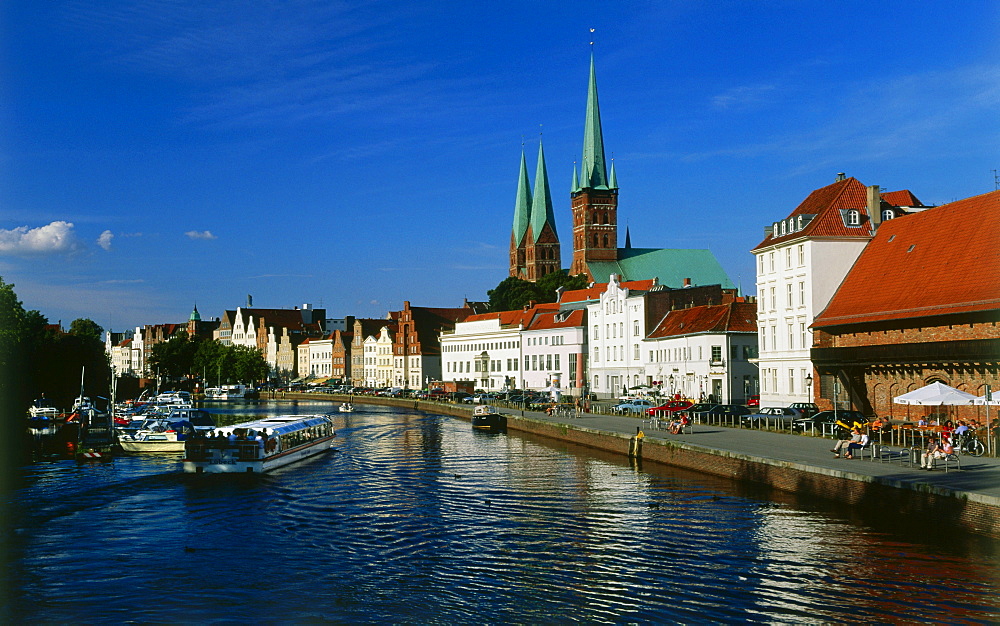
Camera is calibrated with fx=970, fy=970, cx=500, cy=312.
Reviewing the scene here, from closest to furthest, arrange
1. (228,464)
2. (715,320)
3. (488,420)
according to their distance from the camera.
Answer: (228,464), (488,420), (715,320)

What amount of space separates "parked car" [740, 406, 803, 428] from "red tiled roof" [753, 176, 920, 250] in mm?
11858

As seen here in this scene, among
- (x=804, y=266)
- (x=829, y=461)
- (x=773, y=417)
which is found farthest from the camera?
(x=804, y=266)

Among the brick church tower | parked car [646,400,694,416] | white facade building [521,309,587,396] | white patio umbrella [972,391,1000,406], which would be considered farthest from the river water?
the brick church tower

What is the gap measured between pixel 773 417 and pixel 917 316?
34.7 ft

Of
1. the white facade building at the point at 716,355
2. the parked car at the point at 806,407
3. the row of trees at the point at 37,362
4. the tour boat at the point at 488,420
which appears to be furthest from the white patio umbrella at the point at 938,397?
the row of trees at the point at 37,362

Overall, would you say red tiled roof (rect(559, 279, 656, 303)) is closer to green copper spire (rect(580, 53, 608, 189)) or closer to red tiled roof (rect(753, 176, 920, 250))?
red tiled roof (rect(753, 176, 920, 250))

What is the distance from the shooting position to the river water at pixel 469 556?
21.7m

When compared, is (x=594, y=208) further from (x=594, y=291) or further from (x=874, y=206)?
(x=874, y=206)

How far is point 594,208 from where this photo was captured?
19038cm

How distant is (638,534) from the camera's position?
29.6 meters

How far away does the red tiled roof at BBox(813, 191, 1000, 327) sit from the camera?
4606 centimetres

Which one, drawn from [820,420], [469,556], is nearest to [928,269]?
[820,420]

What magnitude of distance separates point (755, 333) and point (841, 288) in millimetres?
17817

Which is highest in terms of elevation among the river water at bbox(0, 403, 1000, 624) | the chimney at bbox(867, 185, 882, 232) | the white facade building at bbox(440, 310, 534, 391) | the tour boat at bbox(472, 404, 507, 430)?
the chimney at bbox(867, 185, 882, 232)
